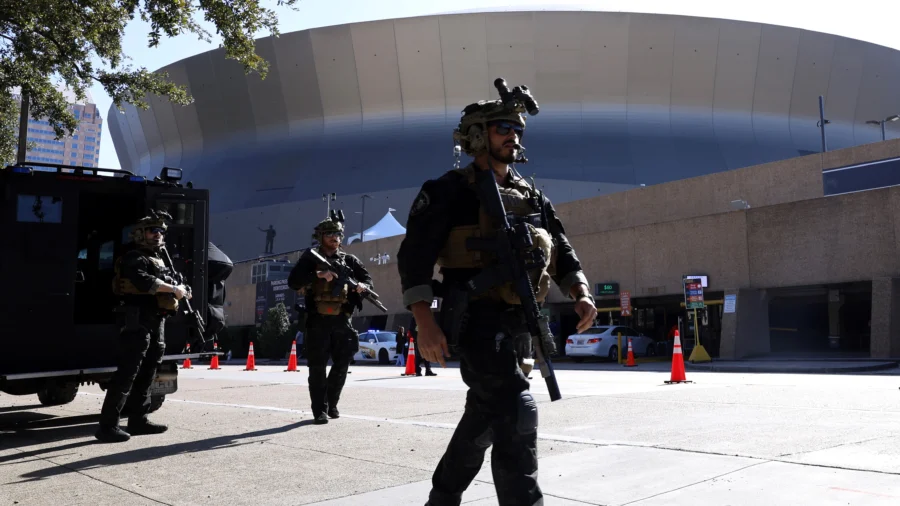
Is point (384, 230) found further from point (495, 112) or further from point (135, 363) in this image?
point (495, 112)

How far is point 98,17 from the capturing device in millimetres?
11297

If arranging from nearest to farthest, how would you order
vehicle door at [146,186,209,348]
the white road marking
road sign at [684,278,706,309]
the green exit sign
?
the white road marking → vehicle door at [146,186,209,348] → road sign at [684,278,706,309] → the green exit sign

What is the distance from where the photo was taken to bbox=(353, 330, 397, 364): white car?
32.6 meters

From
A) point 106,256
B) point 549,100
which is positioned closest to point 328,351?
point 106,256

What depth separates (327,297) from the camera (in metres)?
8.30

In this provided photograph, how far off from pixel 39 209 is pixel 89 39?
410 cm

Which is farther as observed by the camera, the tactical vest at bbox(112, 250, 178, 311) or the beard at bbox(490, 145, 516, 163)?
the tactical vest at bbox(112, 250, 178, 311)

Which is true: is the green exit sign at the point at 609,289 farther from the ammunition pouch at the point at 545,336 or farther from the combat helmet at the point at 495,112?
the ammunition pouch at the point at 545,336

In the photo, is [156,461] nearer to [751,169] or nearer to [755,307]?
[755,307]

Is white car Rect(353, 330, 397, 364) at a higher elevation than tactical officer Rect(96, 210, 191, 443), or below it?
below

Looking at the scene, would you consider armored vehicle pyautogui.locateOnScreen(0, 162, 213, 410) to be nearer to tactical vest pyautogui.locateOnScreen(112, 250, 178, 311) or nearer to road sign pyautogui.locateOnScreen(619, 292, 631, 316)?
tactical vest pyautogui.locateOnScreen(112, 250, 178, 311)

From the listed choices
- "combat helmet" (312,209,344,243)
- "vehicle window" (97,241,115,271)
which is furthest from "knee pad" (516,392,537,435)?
"vehicle window" (97,241,115,271)

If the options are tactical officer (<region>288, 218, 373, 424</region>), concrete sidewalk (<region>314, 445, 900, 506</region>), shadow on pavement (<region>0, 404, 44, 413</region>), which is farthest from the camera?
shadow on pavement (<region>0, 404, 44, 413</region>)

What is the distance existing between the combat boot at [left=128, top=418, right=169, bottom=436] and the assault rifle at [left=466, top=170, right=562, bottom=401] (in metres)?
5.24
